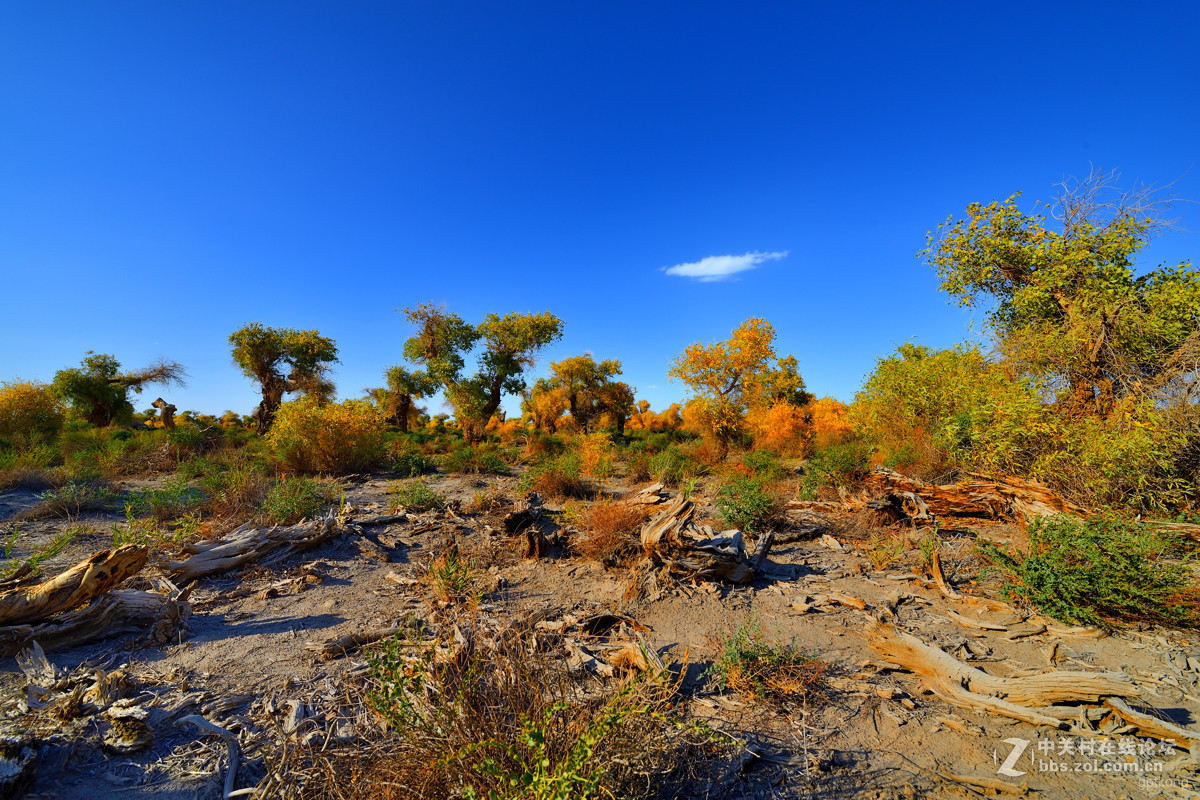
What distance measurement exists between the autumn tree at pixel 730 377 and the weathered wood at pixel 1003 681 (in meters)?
14.0

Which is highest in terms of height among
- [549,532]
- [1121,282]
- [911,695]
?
[1121,282]

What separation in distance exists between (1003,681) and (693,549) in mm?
3277

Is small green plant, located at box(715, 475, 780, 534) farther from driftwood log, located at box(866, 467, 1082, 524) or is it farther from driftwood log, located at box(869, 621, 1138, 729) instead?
driftwood log, located at box(869, 621, 1138, 729)

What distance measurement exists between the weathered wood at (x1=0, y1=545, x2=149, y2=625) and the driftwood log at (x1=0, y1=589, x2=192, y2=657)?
106mm

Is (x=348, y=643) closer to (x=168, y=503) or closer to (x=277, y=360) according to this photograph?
(x=168, y=503)

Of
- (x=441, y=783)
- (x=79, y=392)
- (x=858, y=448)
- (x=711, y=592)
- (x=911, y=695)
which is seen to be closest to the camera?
(x=441, y=783)

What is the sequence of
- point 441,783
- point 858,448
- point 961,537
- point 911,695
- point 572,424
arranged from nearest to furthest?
point 441,783
point 911,695
point 961,537
point 858,448
point 572,424

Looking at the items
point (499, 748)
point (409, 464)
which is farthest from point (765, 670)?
point (409, 464)

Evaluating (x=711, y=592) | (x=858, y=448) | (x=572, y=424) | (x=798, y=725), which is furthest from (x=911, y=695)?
(x=572, y=424)

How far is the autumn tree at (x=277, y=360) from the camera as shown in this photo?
24594 millimetres

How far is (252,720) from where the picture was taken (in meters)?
3.25

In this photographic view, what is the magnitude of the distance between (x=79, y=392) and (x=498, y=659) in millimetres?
33430

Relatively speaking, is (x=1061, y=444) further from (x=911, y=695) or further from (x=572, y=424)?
(x=572, y=424)

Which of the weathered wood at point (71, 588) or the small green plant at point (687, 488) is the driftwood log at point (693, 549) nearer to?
the small green plant at point (687, 488)
